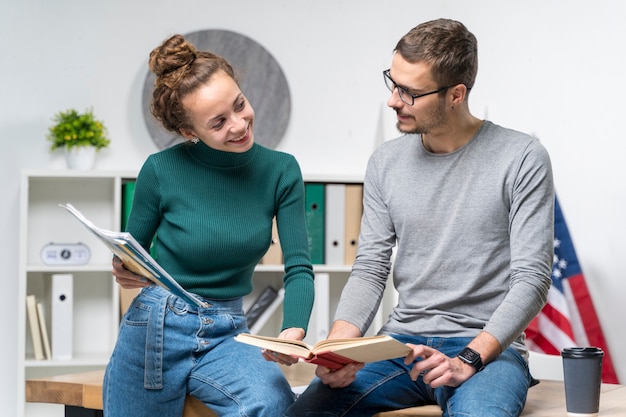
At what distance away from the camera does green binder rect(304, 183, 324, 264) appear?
3340mm

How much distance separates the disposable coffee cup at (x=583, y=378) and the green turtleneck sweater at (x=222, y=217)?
1.72 ft

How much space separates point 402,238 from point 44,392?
90 centimetres

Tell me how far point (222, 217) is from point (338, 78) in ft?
6.06

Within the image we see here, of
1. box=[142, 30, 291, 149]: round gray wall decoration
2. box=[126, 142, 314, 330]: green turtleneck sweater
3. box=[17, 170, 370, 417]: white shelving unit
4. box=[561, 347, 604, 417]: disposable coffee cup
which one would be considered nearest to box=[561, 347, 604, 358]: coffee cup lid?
box=[561, 347, 604, 417]: disposable coffee cup

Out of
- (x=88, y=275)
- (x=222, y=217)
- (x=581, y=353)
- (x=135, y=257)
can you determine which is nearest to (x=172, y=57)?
(x=222, y=217)

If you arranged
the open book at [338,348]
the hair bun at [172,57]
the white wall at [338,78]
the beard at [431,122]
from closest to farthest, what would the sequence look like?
the open book at [338,348] < the hair bun at [172,57] < the beard at [431,122] < the white wall at [338,78]

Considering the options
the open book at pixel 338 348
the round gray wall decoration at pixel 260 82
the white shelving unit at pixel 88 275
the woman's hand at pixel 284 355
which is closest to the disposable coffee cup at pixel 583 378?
the open book at pixel 338 348

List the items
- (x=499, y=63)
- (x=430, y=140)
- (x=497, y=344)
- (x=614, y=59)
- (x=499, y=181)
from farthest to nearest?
(x=499, y=63)
(x=614, y=59)
(x=430, y=140)
(x=499, y=181)
(x=497, y=344)

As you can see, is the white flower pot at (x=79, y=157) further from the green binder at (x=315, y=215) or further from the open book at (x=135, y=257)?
the open book at (x=135, y=257)

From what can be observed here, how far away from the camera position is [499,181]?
1856mm

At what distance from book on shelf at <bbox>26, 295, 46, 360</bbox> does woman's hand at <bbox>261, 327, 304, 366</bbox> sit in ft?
5.90

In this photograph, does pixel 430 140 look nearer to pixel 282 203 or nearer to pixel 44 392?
pixel 282 203

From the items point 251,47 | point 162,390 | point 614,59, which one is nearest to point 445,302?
point 162,390

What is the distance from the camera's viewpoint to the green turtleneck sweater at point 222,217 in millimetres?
1796
